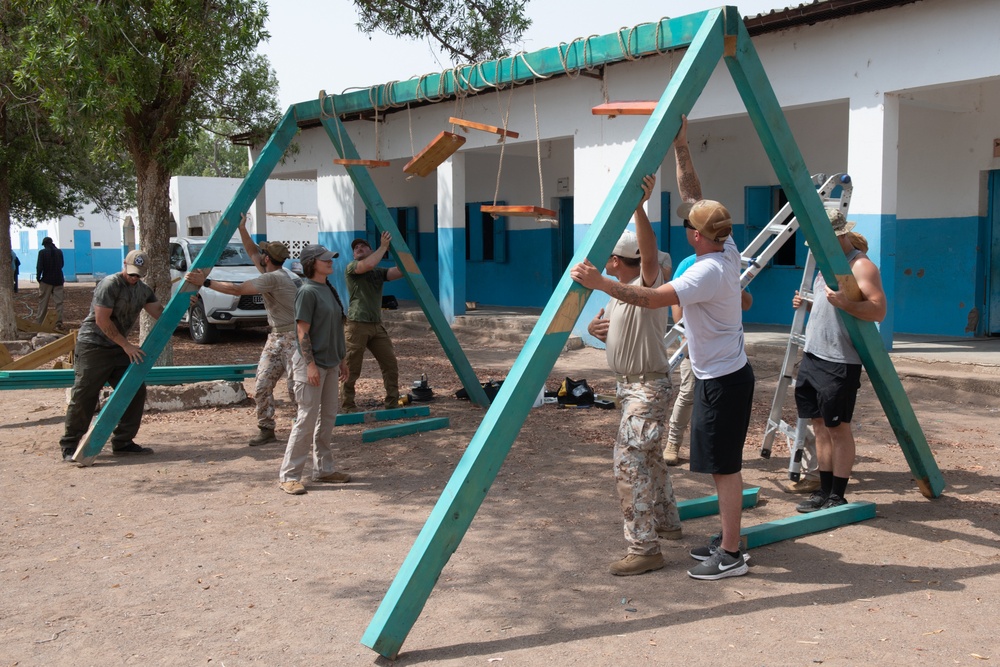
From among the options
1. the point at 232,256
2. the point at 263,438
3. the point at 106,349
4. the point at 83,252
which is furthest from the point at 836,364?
the point at 83,252

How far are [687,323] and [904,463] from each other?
3.17 meters

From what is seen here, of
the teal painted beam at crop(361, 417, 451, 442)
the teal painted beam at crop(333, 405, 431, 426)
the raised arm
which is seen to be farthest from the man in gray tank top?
the teal painted beam at crop(333, 405, 431, 426)

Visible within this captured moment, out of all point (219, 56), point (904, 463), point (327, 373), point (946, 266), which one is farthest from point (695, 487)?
point (946, 266)

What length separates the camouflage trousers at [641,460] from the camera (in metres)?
4.28

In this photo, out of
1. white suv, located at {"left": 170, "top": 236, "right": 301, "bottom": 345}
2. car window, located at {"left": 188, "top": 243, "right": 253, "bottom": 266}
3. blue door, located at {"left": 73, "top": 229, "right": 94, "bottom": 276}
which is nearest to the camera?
white suv, located at {"left": 170, "top": 236, "right": 301, "bottom": 345}

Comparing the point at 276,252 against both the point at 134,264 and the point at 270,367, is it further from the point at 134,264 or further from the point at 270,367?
the point at 134,264

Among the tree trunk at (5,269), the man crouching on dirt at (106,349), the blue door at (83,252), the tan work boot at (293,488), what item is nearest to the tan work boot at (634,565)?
the tan work boot at (293,488)

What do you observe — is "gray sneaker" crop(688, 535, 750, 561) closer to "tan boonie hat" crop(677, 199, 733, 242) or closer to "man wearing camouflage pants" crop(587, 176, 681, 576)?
"man wearing camouflage pants" crop(587, 176, 681, 576)

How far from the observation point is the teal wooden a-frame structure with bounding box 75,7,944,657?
3.56 m

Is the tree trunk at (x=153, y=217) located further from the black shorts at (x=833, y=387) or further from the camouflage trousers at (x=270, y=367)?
the black shorts at (x=833, y=387)

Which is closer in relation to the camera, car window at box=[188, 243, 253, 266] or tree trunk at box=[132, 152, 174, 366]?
tree trunk at box=[132, 152, 174, 366]

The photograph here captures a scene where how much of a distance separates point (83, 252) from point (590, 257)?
44550 mm

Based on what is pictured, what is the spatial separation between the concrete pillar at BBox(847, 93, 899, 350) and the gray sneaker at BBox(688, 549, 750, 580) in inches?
252

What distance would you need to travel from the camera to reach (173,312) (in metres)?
7.06
